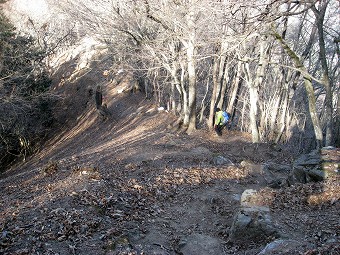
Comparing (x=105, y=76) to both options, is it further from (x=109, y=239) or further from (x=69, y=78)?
(x=109, y=239)

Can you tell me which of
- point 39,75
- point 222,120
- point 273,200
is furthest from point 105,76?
point 273,200

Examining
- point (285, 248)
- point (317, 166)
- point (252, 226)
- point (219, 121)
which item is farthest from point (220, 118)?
point (285, 248)

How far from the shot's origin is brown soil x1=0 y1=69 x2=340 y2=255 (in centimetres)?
585

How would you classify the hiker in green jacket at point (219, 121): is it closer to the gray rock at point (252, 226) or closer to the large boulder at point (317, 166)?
the large boulder at point (317, 166)

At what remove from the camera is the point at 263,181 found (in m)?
11.1

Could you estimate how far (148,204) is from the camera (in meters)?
8.12

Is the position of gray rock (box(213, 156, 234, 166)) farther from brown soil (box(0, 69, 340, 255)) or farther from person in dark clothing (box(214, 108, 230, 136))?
person in dark clothing (box(214, 108, 230, 136))

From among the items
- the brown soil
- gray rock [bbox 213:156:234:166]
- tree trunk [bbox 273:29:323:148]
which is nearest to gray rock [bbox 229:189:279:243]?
the brown soil

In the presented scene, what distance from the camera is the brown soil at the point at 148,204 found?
230 inches

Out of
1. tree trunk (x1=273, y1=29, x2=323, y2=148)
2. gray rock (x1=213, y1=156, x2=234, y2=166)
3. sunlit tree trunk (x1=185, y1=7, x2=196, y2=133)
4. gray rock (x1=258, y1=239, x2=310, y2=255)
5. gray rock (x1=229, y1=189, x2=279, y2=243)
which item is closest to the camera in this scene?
gray rock (x1=258, y1=239, x2=310, y2=255)

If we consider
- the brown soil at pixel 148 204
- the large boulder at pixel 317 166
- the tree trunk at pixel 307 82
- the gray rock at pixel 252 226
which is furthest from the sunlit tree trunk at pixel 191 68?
the gray rock at pixel 252 226

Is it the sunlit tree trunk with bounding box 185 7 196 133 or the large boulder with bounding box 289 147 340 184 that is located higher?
the sunlit tree trunk with bounding box 185 7 196 133

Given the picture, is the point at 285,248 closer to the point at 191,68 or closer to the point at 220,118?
the point at 220,118

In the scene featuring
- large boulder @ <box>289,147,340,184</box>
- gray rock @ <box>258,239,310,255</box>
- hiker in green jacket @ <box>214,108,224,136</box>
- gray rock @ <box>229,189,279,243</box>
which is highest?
hiker in green jacket @ <box>214,108,224,136</box>
